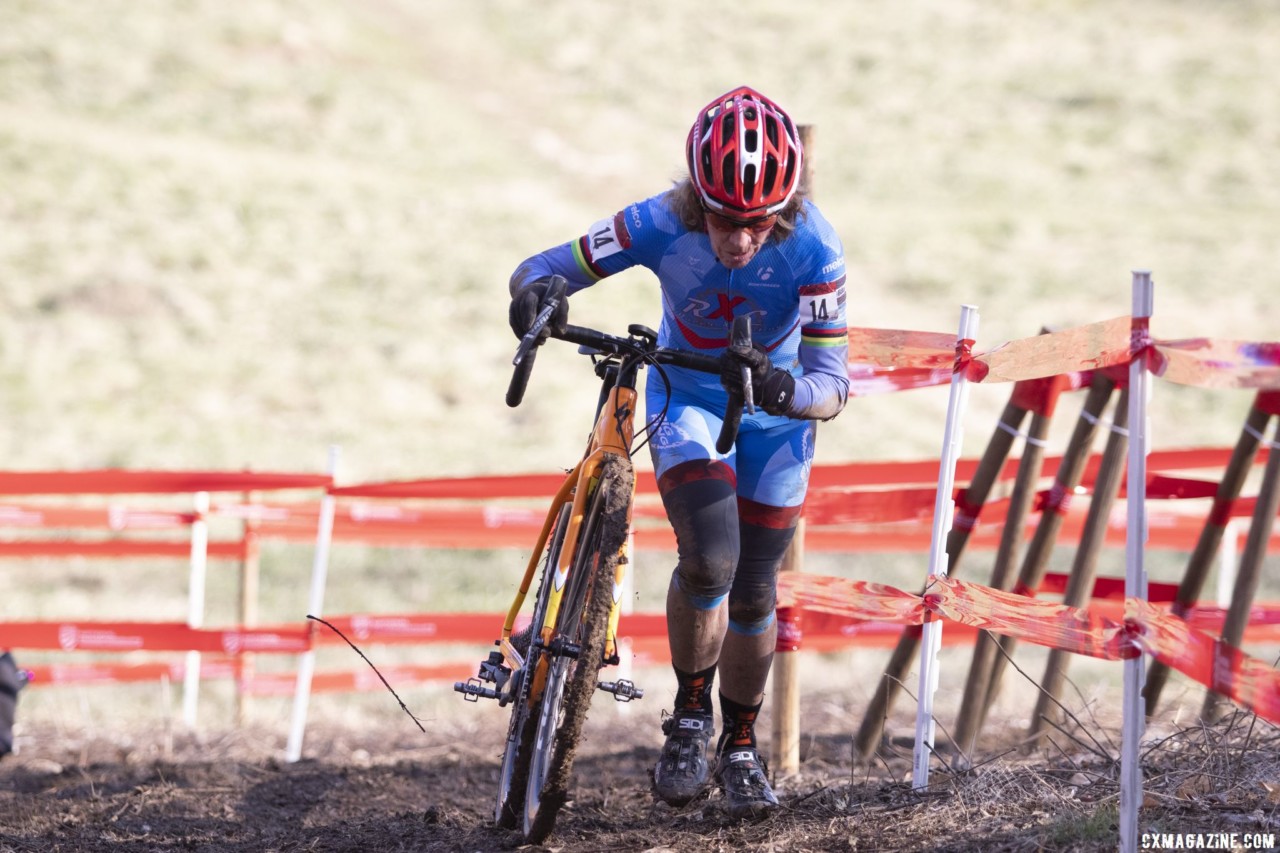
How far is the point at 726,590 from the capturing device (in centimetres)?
457

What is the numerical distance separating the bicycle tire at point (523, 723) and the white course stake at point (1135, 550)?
1766 mm

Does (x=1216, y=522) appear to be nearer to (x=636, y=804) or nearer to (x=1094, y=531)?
(x=1094, y=531)

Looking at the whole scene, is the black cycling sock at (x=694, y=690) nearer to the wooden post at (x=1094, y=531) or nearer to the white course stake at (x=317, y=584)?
the wooden post at (x=1094, y=531)

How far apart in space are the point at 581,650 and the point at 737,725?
102 cm

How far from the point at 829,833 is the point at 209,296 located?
73.3 ft

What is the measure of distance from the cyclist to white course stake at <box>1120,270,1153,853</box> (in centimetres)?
103

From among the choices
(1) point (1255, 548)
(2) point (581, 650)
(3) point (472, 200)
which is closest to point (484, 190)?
(3) point (472, 200)

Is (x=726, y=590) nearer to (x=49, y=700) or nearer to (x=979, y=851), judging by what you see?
(x=979, y=851)

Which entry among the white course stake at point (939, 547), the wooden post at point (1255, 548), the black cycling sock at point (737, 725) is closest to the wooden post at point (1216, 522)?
the wooden post at point (1255, 548)

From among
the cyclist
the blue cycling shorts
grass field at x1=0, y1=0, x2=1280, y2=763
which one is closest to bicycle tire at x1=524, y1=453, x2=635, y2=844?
the cyclist

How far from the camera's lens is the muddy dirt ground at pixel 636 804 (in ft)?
14.0

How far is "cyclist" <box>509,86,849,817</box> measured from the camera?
4.34 m

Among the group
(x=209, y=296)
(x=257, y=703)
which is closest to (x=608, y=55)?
(x=209, y=296)

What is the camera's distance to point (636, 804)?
5.34m
